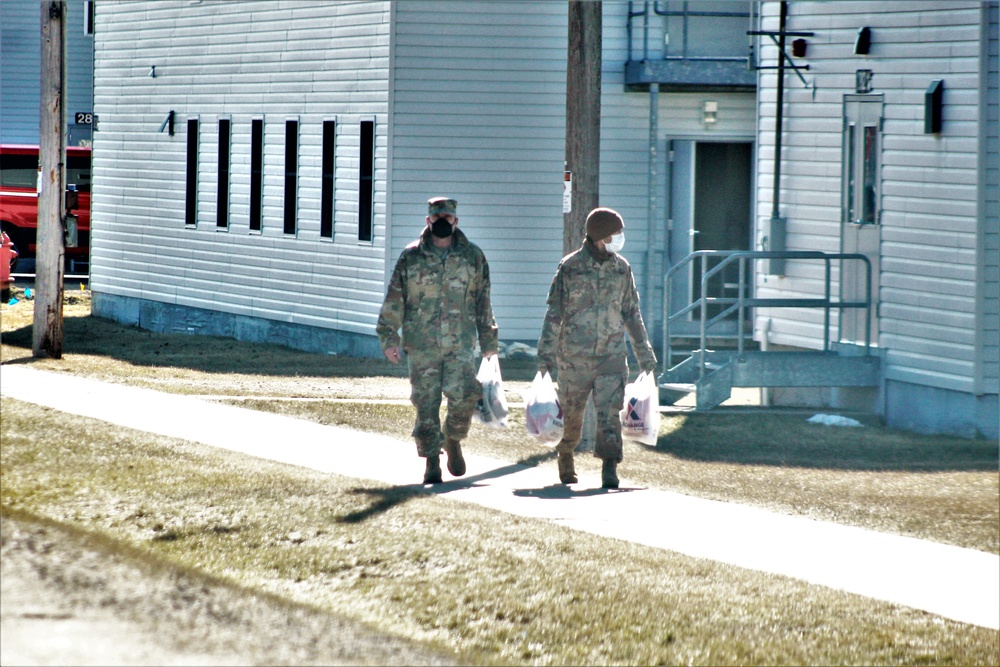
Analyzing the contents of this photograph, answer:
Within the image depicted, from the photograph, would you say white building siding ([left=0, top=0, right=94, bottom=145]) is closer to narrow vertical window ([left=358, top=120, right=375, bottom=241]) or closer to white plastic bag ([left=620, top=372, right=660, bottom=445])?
narrow vertical window ([left=358, top=120, right=375, bottom=241])

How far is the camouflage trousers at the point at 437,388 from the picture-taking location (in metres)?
10.1

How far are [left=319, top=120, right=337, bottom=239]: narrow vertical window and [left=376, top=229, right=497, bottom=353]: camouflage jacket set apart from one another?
10425 mm

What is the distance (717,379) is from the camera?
14.3m

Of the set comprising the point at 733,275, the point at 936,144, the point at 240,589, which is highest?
the point at 936,144

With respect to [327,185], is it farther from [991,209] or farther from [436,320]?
[436,320]

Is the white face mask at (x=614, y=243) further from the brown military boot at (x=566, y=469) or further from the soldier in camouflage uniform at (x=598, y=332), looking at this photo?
the brown military boot at (x=566, y=469)

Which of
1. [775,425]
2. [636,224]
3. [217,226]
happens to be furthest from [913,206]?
[217,226]

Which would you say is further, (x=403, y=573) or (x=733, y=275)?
(x=733, y=275)

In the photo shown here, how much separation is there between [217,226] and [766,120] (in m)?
Result: 9.50

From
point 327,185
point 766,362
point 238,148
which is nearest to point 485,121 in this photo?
point 327,185

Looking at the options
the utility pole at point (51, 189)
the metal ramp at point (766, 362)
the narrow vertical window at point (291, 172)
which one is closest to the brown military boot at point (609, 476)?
the metal ramp at point (766, 362)

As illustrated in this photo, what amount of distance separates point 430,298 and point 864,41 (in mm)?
6848

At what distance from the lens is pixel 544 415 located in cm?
1038

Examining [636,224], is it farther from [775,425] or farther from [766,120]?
[775,425]
